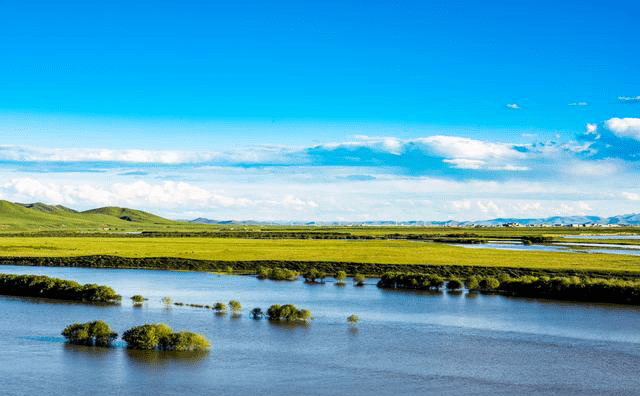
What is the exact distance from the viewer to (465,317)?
42.8 m

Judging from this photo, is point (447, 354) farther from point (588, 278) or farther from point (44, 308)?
point (588, 278)

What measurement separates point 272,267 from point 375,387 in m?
49.3

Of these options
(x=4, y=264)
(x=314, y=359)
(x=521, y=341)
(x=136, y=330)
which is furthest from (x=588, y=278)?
(x=4, y=264)

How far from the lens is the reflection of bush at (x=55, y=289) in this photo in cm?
4831

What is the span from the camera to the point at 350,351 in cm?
3247

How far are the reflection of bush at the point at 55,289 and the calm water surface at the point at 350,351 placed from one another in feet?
5.84

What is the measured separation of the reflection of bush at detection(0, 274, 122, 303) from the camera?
48312 millimetres

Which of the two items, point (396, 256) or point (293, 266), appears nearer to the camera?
point (293, 266)

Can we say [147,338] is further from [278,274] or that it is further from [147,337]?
[278,274]

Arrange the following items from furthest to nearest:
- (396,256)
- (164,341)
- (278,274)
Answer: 1. (396,256)
2. (278,274)
3. (164,341)

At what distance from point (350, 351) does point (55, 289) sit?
87.0 feet

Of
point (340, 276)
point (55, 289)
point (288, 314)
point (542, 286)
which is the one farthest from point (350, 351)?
point (340, 276)

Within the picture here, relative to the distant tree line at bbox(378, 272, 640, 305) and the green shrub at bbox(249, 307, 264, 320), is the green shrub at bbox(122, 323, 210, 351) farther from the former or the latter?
the distant tree line at bbox(378, 272, 640, 305)

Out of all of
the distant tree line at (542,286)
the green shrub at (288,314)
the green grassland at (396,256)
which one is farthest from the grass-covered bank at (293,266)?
the green shrub at (288,314)
